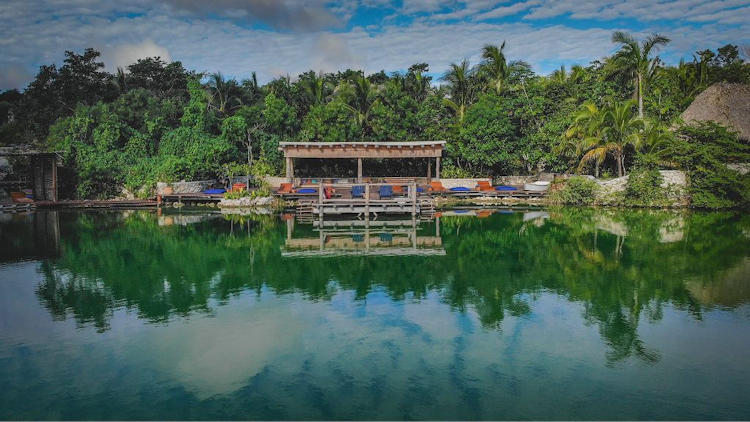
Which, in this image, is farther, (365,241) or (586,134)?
(586,134)

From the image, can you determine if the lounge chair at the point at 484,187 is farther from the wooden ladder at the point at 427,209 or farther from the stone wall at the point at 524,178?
the wooden ladder at the point at 427,209

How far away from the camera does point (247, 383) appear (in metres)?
7.20

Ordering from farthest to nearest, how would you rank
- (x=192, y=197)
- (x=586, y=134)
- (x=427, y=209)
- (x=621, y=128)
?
(x=192, y=197) → (x=586, y=134) → (x=621, y=128) → (x=427, y=209)

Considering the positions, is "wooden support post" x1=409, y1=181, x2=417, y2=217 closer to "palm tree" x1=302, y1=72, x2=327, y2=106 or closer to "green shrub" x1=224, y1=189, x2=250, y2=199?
"green shrub" x1=224, y1=189, x2=250, y2=199

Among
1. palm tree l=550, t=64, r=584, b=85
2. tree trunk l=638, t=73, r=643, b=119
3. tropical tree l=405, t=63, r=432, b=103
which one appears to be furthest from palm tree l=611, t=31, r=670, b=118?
tropical tree l=405, t=63, r=432, b=103

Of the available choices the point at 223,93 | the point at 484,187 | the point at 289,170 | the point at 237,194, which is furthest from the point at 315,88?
the point at 484,187

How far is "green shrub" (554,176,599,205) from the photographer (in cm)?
2798

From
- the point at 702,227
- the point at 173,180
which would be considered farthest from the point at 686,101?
the point at 173,180

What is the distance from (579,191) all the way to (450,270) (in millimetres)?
17332

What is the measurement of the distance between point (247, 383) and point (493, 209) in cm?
2177

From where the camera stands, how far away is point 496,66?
116 ft

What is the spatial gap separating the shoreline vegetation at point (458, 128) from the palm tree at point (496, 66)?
A: 0.08 m

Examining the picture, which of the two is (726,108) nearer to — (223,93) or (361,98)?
(361,98)

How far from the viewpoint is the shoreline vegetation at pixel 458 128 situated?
27.6 metres
